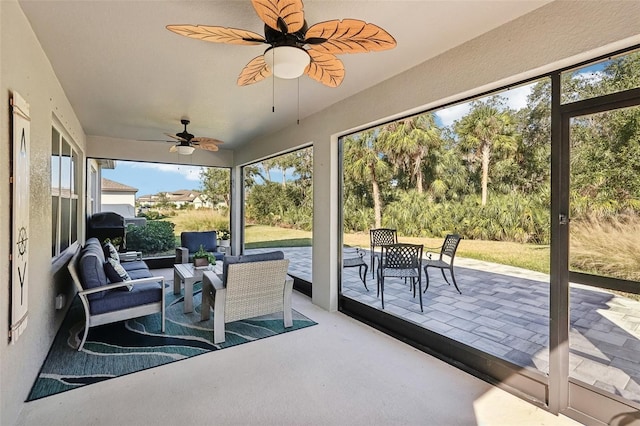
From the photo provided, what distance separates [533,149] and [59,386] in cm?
422

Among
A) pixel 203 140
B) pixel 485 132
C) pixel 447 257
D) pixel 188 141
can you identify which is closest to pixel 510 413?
pixel 447 257

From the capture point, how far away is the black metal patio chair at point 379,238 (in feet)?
13.5

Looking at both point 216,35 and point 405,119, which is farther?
point 405,119

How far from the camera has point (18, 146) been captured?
1.77 meters

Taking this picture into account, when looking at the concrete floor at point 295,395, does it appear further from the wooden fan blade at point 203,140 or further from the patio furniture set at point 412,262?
the wooden fan blade at point 203,140

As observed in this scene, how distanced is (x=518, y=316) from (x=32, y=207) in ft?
14.7

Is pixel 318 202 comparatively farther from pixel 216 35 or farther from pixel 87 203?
pixel 87 203

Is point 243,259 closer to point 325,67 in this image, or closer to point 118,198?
point 325,67

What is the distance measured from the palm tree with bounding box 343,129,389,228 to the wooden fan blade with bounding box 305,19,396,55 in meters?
2.02

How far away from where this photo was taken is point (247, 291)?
308 cm

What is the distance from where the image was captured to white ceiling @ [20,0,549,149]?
194 cm

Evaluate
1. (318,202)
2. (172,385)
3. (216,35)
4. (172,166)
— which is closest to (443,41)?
(216,35)

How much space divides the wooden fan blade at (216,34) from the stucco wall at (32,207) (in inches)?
39.7

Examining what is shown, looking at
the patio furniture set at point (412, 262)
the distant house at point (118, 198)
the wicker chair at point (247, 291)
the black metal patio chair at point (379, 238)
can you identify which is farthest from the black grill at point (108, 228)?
the black metal patio chair at point (379, 238)
